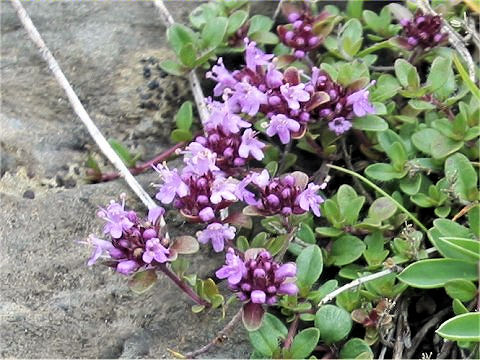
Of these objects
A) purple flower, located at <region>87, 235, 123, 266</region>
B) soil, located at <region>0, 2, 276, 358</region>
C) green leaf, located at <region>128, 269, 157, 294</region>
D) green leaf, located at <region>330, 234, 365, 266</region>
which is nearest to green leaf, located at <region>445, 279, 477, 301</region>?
green leaf, located at <region>330, 234, 365, 266</region>

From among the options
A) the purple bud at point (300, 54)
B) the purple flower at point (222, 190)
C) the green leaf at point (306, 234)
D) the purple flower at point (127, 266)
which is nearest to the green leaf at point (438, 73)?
the purple bud at point (300, 54)

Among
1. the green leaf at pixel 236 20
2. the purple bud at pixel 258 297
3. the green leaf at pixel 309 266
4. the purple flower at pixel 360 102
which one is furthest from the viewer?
the green leaf at pixel 236 20

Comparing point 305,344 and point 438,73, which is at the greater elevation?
point 438,73

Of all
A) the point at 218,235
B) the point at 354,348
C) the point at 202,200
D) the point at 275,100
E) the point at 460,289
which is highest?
the point at 275,100

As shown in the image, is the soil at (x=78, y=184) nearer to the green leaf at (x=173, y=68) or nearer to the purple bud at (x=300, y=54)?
the green leaf at (x=173, y=68)

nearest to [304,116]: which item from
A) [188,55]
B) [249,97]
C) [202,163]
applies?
[249,97]

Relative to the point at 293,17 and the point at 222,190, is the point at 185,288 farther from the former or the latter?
the point at 293,17

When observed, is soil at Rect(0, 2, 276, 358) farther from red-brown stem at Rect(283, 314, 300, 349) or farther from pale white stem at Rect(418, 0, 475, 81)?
pale white stem at Rect(418, 0, 475, 81)
